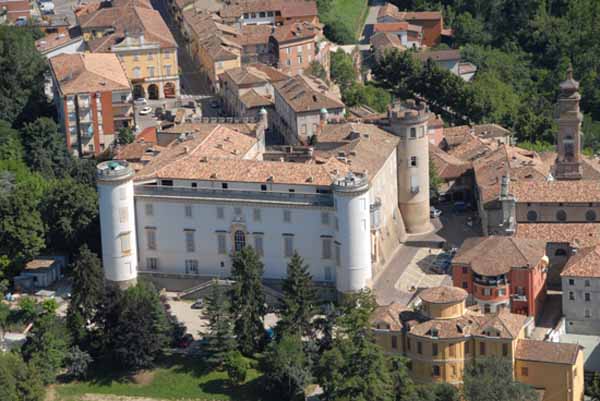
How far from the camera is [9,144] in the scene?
121 metres

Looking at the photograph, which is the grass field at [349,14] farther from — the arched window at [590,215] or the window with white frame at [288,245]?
the window with white frame at [288,245]

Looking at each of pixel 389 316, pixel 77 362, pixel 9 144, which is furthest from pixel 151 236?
A: pixel 9 144

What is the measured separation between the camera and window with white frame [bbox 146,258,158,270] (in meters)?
102

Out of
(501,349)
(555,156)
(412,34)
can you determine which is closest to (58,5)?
(412,34)

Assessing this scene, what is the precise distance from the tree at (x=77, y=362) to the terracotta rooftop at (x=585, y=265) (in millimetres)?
28032

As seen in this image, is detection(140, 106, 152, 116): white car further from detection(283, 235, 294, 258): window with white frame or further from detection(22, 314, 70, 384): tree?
detection(22, 314, 70, 384): tree

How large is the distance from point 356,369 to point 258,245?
1419 centimetres

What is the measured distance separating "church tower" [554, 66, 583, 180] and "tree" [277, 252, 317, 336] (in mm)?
26745

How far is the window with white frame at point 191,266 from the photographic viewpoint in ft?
334

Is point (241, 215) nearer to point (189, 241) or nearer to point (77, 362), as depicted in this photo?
point (189, 241)

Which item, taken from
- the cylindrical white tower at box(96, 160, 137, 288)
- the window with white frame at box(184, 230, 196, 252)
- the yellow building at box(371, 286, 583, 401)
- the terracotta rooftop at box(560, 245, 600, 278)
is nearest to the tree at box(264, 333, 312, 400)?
the yellow building at box(371, 286, 583, 401)

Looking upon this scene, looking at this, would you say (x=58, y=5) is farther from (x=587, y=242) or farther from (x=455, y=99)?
(x=587, y=242)

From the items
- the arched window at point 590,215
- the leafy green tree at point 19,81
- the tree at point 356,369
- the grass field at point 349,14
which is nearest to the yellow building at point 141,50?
the leafy green tree at point 19,81

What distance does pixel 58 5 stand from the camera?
6348 inches
